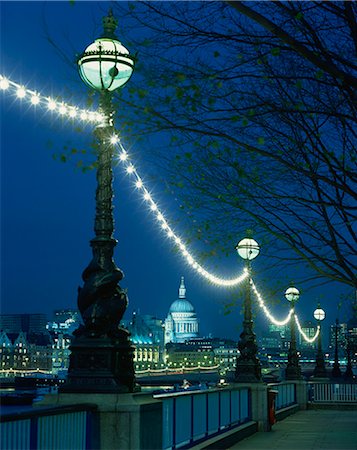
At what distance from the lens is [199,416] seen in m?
16.2

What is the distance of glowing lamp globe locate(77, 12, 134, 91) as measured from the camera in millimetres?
11164

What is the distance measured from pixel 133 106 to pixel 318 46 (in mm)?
2945

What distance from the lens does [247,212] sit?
16.2m

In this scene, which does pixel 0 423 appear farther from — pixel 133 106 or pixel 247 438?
pixel 247 438

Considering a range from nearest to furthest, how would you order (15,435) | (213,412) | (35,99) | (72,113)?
1. (15,435)
2. (72,113)
3. (35,99)
4. (213,412)

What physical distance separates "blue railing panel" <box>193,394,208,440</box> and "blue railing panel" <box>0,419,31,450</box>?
24.9 feet

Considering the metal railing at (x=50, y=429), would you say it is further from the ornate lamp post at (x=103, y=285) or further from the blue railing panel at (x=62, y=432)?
the ornate lamp post at (x=103, y=285)

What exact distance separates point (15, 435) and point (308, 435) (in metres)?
14.7

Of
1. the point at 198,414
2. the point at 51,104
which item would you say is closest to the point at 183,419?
the point at 198,414

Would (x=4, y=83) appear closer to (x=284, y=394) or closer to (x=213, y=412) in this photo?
→ (x=213, y=412)

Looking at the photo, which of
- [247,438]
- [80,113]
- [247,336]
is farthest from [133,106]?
[247,336]

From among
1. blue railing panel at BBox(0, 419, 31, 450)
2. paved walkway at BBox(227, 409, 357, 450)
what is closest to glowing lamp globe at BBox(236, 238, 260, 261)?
paved walkway at BBox(227, 409, 357, 450)

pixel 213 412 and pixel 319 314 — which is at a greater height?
pixel 319 314

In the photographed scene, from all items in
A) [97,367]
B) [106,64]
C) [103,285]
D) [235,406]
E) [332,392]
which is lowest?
[332,392]
